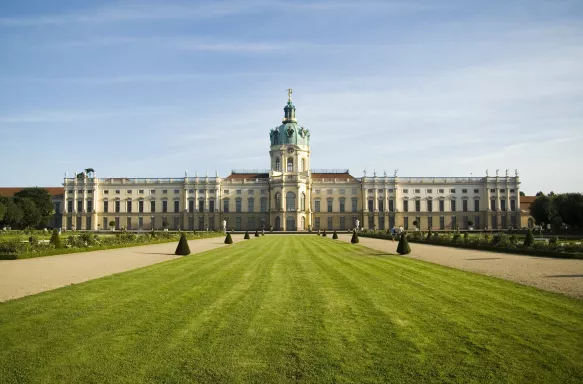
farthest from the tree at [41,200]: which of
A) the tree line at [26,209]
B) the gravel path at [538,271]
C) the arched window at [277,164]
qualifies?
the gravel path at [538,271]

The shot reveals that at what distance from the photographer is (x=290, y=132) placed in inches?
3642

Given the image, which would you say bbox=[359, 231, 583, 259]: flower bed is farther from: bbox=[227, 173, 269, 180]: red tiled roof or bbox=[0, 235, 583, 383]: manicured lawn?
bbox=[227, 173, 269, 180]: red tiled roof

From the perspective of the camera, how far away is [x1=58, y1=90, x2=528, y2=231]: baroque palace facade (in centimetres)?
9188

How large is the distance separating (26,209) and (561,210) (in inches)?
3074

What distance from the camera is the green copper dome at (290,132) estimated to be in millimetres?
92688

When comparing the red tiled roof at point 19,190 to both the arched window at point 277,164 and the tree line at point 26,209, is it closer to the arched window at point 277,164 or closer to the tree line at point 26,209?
the tree line at point 26,209

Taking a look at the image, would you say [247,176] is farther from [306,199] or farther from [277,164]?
[306,199]

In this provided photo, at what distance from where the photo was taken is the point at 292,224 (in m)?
88.1

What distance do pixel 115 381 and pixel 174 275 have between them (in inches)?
378

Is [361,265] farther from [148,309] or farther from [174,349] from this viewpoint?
[174,349]

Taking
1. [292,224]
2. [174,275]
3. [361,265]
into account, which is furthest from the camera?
[292,224]

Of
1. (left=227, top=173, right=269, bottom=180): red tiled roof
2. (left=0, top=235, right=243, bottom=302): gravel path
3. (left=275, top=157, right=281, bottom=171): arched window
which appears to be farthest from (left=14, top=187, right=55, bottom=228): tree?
(left=0, top=235, right=243, bottom=302): gravel path

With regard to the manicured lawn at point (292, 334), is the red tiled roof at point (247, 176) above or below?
above

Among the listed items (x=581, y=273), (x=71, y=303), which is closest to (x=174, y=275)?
(x=71, y=303)
